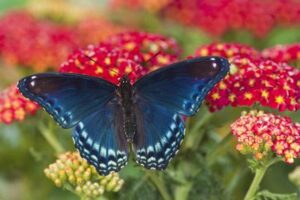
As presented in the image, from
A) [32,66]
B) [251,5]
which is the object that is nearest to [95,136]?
[32,66]

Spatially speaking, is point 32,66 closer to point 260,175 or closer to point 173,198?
point 173,198

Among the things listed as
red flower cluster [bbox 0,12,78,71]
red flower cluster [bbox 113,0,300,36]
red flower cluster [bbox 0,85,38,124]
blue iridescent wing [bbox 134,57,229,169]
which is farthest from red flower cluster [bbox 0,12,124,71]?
blue iridescent wing [bbox 134,57,229,169]

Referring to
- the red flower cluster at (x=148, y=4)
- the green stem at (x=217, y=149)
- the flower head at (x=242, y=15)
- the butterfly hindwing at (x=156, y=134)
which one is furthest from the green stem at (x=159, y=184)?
the red flower cluster at (x=148, y=4)

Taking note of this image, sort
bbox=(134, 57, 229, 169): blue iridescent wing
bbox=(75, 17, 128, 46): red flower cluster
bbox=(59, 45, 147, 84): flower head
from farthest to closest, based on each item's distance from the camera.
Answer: bbox=(75, 17, 128, 46): red flower cluster < bbox=(59, 45, 147, 84): flower head < bbox=(134, 57, 229, 169): blue iridescent wing

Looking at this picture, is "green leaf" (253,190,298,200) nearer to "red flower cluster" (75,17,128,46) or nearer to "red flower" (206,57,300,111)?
"red flower" (206,57,300,111)

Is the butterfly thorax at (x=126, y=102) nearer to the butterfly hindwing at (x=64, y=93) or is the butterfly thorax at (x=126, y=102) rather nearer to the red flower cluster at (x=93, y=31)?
the butterfly hindwing at (x=64, y=93)
